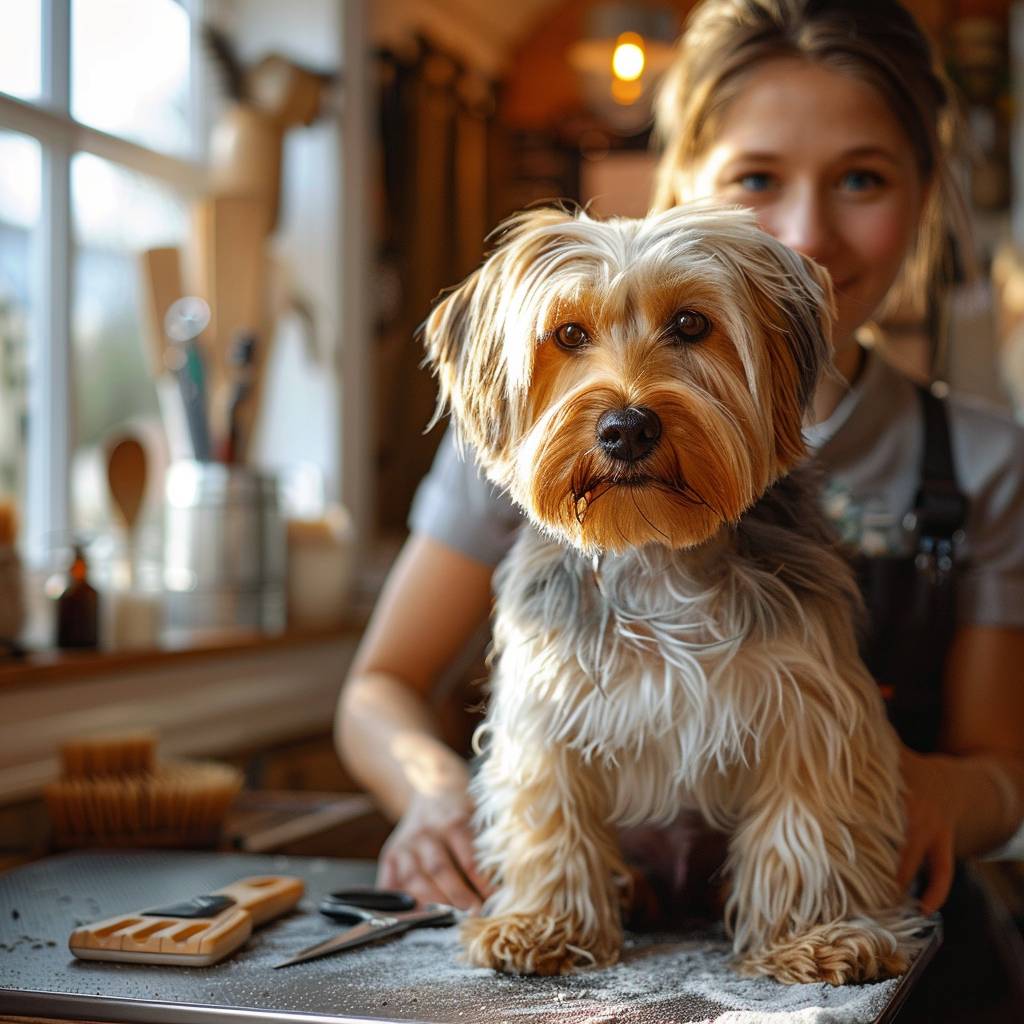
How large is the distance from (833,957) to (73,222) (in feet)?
6.21

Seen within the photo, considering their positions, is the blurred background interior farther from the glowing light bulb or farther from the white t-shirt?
the white t-shirt

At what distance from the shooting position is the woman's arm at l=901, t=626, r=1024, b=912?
1200 millimetres

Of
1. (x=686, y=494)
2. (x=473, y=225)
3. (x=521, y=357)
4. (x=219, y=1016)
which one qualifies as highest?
(x=473, y=225)

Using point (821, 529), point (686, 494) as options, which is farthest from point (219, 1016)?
point (821, 529)

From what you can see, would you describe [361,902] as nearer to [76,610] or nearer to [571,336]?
[571,336]

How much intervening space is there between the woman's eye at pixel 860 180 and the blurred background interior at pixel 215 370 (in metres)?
0.58

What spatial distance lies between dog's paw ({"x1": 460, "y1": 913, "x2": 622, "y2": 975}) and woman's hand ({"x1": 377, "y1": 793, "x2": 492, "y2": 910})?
14 centimetres

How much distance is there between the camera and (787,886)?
1055 mm

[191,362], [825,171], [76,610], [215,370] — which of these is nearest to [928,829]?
[825,171]

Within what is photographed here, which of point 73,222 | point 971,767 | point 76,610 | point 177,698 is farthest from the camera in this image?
point 73,222

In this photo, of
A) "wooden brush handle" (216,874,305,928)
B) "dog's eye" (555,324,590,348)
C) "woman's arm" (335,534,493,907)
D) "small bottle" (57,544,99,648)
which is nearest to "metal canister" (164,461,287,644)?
"small bottle" (57,544,99,648)

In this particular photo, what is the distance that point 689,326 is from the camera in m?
1.03

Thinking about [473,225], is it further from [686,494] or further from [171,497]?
[686,494]

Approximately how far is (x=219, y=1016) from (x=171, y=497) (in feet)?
5.21
